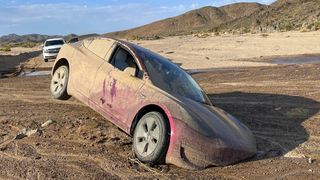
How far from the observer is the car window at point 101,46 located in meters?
9.27

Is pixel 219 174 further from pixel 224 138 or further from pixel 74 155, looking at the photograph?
pixel 74 155

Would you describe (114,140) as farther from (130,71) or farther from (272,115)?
(272,115)

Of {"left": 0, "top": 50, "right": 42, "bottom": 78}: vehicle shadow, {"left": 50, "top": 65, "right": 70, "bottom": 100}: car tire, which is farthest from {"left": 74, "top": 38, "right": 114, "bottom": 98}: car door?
{"left": 0, "top": 50, "right": 42, "bottom": 78}: vehicle shadow

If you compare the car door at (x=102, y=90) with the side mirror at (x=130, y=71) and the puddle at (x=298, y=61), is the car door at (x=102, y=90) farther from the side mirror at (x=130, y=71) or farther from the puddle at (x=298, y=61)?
the puddle at (x=298, y=61)

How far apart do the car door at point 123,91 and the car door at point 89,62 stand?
525 millimetres

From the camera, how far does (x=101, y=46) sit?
952cm

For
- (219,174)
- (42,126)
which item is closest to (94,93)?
(42,126)

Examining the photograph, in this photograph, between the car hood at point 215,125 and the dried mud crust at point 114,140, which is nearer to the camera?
the dried mud crust at point 114,140

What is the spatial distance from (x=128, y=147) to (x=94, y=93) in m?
1.25

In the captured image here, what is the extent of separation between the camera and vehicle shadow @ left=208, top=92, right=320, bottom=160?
337 inches

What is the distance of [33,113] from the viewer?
1002 cm

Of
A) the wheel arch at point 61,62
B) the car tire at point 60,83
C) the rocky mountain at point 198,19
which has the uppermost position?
the wheel arch at point 61,62

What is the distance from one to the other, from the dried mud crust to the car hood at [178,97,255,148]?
0.34 m

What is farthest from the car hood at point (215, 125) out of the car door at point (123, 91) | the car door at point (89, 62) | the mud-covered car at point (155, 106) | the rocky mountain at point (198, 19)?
the rocky mountain at point (198, 19)
